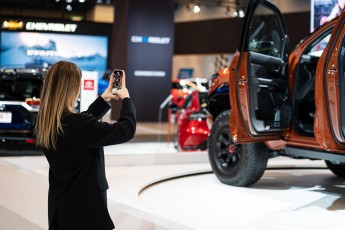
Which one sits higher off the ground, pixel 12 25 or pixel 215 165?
pixel 12 25

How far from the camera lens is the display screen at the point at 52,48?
14789mm

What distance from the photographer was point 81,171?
9.59 feet

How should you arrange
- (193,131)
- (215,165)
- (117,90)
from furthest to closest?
(193,131) < (215,165) < (117,90)

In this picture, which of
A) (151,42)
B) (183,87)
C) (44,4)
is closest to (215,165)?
(151,42)

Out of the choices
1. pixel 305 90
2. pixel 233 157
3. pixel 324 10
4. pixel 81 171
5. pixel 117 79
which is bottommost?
pixel 233 157

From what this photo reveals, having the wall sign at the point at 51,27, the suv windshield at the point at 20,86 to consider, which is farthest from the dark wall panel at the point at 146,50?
the suv windshield at the point at 20,86

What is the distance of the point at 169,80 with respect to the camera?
56.0 ft

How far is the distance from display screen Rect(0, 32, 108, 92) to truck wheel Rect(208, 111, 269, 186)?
850cm

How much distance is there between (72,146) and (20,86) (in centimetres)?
608

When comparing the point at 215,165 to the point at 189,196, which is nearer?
the point at 189,196

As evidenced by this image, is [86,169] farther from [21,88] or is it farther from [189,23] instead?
[189,23]

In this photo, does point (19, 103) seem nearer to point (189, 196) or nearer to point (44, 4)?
point (189, 196)

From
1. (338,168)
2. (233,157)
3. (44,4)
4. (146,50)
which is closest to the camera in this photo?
(233,157)

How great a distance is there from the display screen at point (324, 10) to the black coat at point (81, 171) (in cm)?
617
